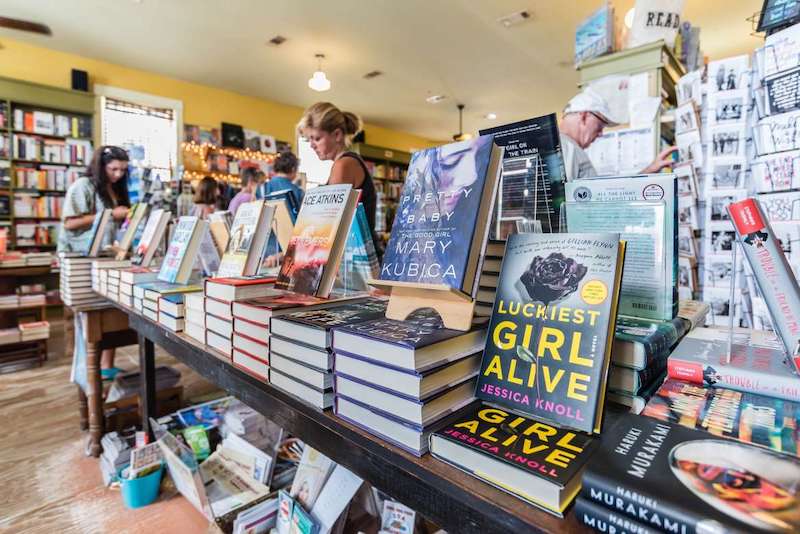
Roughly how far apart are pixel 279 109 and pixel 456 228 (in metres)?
7.19

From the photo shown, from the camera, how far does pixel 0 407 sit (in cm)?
263

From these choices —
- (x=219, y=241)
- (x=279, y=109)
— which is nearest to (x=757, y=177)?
(x=219, y=241)

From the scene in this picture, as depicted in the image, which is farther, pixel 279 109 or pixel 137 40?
pixel 279 109

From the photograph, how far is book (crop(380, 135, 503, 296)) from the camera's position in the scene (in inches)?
26.1

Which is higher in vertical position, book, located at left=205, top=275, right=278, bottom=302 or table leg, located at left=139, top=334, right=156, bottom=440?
book, located at left=205, top=275, right=278, bottom=302

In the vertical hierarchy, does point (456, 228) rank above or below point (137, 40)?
below

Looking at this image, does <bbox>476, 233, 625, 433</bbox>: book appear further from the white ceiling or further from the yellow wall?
the yellow wall

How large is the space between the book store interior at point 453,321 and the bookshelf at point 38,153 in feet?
3.10

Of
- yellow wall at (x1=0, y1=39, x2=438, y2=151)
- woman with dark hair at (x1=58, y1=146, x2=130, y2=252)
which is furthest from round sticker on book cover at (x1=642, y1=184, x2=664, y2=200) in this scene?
yellow wall at (x1=0, y1=39, x2=438, y2=151)

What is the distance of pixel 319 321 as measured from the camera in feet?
2.35

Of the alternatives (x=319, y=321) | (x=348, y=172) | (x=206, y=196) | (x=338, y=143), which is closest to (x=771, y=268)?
(x=319, y=321)

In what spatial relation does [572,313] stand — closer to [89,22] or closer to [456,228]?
[456,228]

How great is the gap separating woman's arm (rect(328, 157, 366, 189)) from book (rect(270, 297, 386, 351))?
90 centimetres

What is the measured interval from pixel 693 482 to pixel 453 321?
0.35 metres
